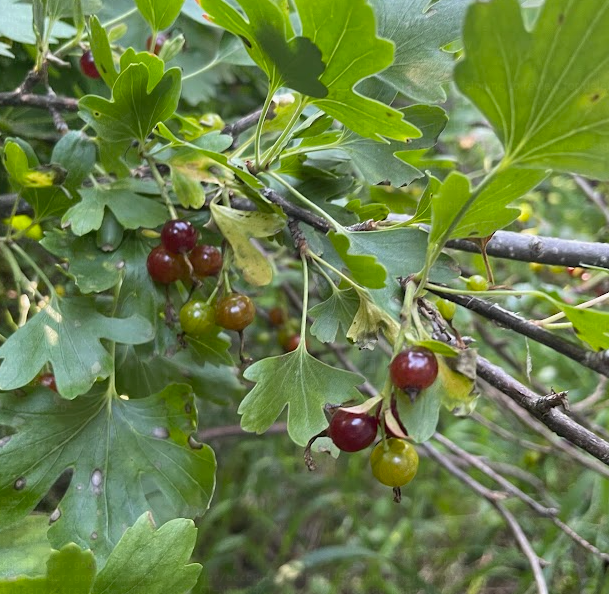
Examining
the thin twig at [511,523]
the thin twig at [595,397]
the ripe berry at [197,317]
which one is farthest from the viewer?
the thin twig at [595,397]

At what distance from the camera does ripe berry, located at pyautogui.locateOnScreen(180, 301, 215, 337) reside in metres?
0.68

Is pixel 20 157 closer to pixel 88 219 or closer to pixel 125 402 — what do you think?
pixel 88 219

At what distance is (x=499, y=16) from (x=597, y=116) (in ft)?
0.36

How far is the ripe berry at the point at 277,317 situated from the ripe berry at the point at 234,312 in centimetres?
81

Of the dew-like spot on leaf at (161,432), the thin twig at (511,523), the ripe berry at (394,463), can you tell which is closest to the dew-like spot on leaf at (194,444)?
the dew-like spot on leaf at (161,432)

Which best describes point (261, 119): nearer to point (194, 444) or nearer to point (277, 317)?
point (194, 444)

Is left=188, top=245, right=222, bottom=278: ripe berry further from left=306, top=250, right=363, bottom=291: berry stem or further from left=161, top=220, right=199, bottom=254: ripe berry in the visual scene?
left=306, top=250, right=363, bottom=291: berry stem

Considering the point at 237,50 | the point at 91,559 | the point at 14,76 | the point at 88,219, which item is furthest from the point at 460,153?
the point at 91,559

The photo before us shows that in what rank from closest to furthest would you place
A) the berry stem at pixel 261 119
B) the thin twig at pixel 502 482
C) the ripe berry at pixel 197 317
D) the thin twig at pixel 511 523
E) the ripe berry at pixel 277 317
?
the berry stem at pixel 261 119 → the ripe berry at pixel 197 317 → the thin twig at pixel 511 523 → the thin twig at pixel 502 482 → the ripe berry at pixel 277 317

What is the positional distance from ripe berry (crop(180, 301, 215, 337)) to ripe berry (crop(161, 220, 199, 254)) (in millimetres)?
68

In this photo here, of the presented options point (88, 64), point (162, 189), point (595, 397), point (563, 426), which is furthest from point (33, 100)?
point (595, 397)

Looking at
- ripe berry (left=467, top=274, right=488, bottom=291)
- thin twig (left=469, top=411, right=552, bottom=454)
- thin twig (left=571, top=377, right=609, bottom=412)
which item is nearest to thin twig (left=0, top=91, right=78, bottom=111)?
ripe berry (left=467, top=274, right=488, bottom=291)

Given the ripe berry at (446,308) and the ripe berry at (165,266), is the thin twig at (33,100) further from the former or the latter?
the ripe berry at (446,308)

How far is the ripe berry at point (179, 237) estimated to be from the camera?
67 cm
